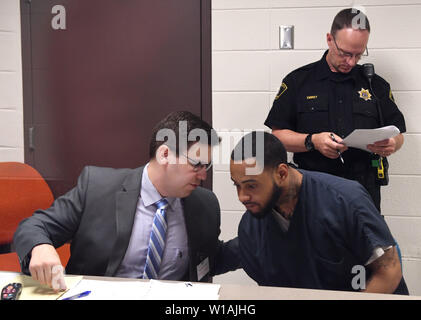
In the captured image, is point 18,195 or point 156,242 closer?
point 156,242

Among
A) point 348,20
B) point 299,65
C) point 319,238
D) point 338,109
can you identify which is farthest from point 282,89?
point 319,238

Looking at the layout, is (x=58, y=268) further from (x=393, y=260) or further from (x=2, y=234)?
(x=393, y=260)

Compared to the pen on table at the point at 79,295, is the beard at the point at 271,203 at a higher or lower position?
higher

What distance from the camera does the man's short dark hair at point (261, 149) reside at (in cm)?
153

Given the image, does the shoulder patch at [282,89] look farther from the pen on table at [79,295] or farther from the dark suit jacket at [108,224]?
the pen on table at [79,295]

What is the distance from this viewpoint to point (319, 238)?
1.54 metres

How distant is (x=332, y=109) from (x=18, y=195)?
1.25m

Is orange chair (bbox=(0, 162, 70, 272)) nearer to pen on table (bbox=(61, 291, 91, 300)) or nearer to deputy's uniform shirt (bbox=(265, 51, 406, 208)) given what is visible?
pen on table (bbox=(61, 291, 91, 300))

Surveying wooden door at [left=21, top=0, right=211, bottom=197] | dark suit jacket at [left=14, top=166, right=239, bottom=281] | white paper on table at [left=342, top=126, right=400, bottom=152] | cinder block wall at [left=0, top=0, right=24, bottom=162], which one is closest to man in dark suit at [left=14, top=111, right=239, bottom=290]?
dark suit jacket at [left=14, top=166, right=239, bottom=281]

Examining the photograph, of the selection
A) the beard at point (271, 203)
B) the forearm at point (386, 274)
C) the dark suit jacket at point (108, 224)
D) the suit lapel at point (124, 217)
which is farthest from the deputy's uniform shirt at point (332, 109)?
the suit lapel at point (124, 217)

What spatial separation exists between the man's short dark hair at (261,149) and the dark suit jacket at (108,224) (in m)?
0.20

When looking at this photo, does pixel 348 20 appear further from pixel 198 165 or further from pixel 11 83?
pixel 11 83

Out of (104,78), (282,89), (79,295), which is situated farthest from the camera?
(104,78)
